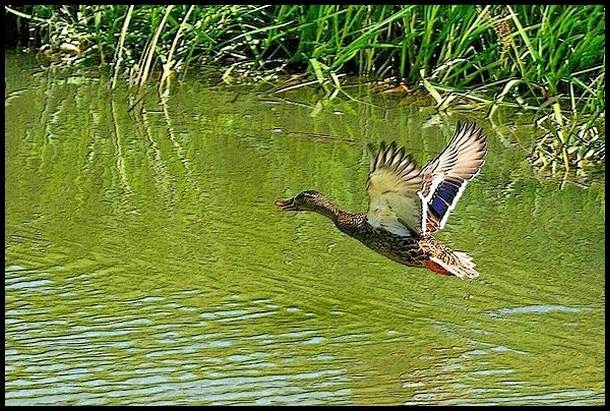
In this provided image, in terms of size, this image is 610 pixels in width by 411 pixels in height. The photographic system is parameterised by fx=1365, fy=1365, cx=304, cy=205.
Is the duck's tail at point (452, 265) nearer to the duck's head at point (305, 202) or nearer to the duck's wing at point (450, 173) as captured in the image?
the duck's wing at point (450, 173)

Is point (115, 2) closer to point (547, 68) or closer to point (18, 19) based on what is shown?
point (18, 19)

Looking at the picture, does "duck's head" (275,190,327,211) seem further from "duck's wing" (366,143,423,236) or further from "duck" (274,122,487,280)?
"duck's wing" (366,143,423,236)

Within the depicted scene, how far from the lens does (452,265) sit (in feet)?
13.5

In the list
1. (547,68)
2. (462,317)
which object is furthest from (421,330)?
(547,68)

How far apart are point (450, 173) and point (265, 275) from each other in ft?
2.18

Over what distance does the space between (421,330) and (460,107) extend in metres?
2.75

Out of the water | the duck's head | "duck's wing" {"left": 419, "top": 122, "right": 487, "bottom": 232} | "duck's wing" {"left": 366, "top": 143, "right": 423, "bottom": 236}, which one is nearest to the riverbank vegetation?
the water

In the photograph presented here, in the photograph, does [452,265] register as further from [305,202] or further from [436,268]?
[305,202]

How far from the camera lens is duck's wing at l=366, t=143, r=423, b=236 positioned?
12.1ft

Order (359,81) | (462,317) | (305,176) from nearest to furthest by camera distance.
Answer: (462,317)
(305,176)
(359,81)

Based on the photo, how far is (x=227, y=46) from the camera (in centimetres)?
705

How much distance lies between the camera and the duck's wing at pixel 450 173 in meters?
4.23

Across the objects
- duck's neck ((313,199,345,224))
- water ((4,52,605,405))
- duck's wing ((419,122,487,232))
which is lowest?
water ((4,52,605,405))

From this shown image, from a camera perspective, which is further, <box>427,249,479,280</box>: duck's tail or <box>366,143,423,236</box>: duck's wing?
<box>427,249,479,280</box>: duck's tail
